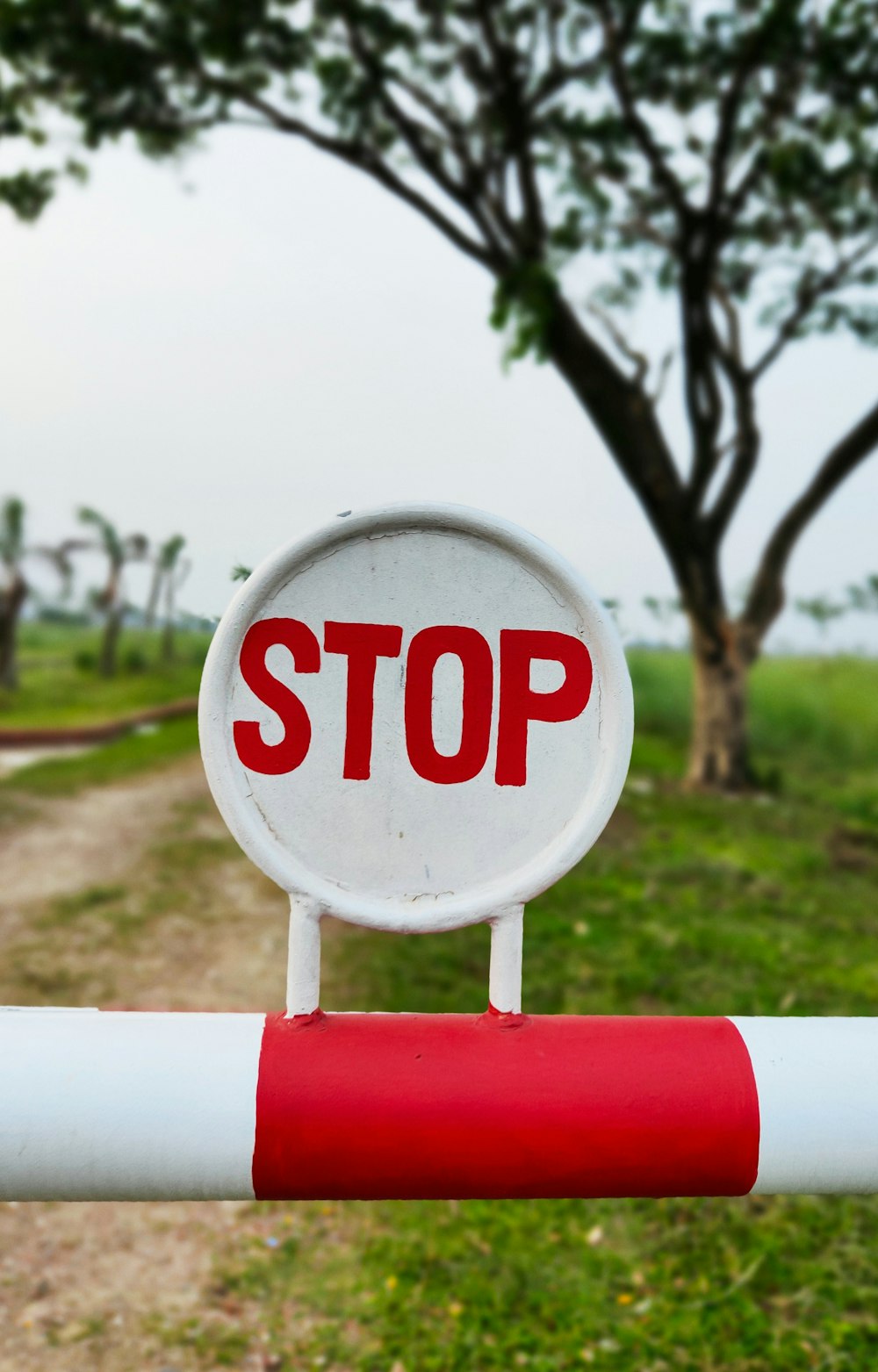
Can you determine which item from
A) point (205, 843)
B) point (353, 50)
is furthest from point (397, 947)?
point (353, 50)

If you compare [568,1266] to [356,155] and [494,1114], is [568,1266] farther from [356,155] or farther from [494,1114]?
[356,155]

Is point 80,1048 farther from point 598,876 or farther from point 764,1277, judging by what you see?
point 598,876

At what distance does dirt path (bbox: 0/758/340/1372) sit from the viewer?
6.13 ft

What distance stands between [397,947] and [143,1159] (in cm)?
287

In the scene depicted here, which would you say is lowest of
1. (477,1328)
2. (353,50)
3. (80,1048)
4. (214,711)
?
(477,1328)

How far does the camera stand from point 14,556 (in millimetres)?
11641

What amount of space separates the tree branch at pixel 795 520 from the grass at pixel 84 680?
557 cm

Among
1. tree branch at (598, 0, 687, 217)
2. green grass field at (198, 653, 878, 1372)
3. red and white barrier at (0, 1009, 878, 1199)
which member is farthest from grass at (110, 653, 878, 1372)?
tree branch at (598, 0, 687, 217)

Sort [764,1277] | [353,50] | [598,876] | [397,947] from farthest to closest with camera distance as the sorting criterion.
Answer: [353,50], [598,876], [397,947], [764,1277]

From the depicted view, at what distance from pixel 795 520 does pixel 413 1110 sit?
6387mm

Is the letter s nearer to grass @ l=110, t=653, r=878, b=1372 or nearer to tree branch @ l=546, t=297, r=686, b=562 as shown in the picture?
grass @ l=110, t=653, r=878, b=1372

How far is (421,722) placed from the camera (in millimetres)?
1106

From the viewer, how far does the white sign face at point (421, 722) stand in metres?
1.09

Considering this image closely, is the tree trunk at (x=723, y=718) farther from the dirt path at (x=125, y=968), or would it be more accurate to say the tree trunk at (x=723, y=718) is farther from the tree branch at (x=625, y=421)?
the dirt path at (x=125, y=968)
